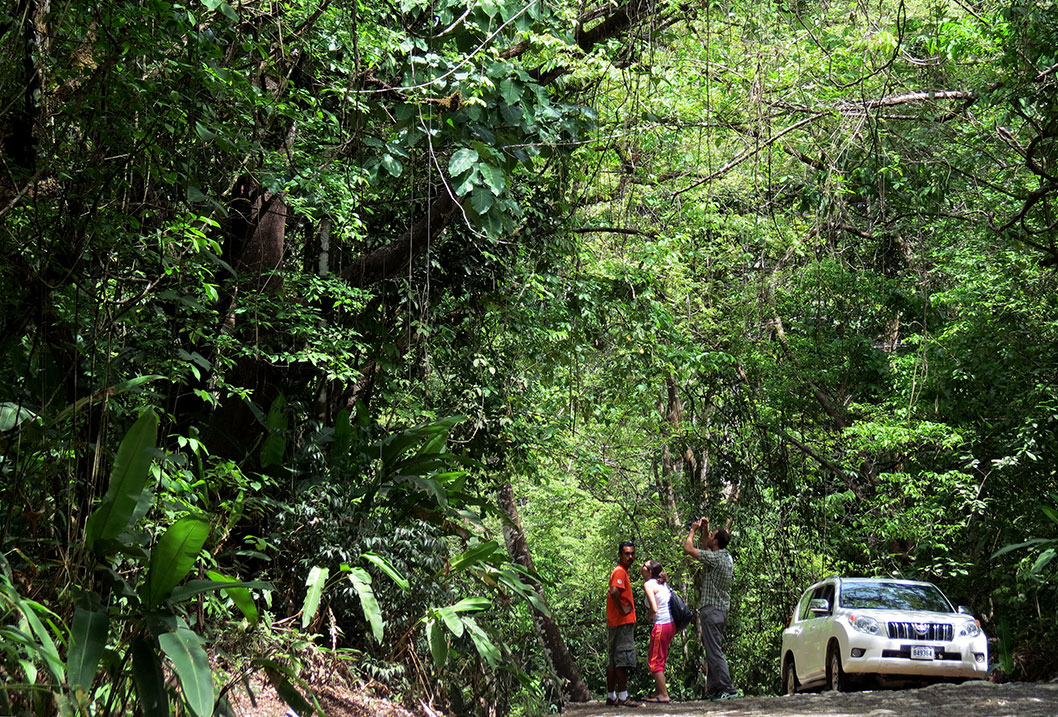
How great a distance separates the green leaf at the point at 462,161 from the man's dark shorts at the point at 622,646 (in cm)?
611

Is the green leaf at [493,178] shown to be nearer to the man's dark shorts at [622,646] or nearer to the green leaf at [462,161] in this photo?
the green leaf at [462,161]

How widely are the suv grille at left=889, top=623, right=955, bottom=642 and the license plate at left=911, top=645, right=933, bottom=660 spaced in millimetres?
110

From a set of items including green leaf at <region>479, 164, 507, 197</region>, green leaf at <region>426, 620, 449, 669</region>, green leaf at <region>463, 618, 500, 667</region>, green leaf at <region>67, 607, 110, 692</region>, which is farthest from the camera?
green leaf at <region>463, 618, 500, 667</region>

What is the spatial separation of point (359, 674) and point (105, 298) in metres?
4.17

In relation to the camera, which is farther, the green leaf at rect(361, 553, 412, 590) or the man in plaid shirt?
the man in plaid shirt

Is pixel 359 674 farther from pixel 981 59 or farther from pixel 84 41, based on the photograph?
pixel 981 59

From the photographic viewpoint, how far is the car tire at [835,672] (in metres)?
12.4

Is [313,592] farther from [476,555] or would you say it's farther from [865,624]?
[865,624]

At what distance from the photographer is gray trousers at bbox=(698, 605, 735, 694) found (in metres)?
12.3

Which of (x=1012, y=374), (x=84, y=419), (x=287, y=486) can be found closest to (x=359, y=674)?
(x=287, y=486)

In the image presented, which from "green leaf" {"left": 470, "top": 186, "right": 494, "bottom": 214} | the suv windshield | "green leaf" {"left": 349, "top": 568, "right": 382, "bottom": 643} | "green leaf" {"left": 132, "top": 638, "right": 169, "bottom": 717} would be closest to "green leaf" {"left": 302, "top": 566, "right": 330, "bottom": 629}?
"green leaf" {"left": 349, "top": 568, "right": 382, "bottom": 643}

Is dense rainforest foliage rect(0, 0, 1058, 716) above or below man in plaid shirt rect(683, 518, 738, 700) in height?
above

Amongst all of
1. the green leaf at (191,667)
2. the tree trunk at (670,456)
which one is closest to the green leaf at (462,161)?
the green leaf at (191,667)

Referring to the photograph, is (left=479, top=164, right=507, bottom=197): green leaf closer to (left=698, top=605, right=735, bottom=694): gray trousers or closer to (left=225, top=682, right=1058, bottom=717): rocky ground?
(left=225, top=682, right=1058, bottom=717): rocky ground
